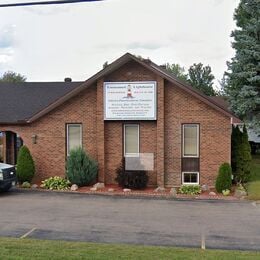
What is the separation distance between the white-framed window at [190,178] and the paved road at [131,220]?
3436 mm

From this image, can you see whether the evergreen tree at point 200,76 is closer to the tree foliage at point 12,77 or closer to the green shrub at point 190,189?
the tree foliage at point 12,77

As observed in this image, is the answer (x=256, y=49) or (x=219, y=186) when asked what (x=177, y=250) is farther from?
(x=256, y=49)

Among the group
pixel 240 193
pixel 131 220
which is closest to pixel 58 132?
pixel 240 193

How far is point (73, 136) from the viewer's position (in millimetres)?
21844

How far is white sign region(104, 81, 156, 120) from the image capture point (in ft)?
68.5

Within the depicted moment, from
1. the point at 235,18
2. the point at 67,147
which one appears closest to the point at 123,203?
the point at 67,147

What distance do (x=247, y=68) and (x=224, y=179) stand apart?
887cm

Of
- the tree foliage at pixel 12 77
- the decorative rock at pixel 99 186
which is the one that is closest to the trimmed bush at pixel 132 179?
the decorative rock at pixel 99 186

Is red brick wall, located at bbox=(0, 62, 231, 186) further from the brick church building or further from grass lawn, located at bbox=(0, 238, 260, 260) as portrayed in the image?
grass lawn, located at bbox=(0, 238, 260, 260)

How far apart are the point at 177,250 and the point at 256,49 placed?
59.6ft

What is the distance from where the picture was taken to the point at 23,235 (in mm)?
11875

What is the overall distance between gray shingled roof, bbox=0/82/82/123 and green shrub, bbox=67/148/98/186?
379 centimetres

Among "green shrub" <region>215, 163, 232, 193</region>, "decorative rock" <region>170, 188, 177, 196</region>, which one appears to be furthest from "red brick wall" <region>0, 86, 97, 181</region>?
"green shrub" <region>215, 163, 232, 193</region>

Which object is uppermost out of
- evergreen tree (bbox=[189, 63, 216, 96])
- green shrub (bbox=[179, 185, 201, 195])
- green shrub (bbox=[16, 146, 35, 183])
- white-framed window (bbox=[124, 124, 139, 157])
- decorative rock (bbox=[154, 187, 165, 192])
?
evergreen tree (bbox=[189, 63, 216, 96])
